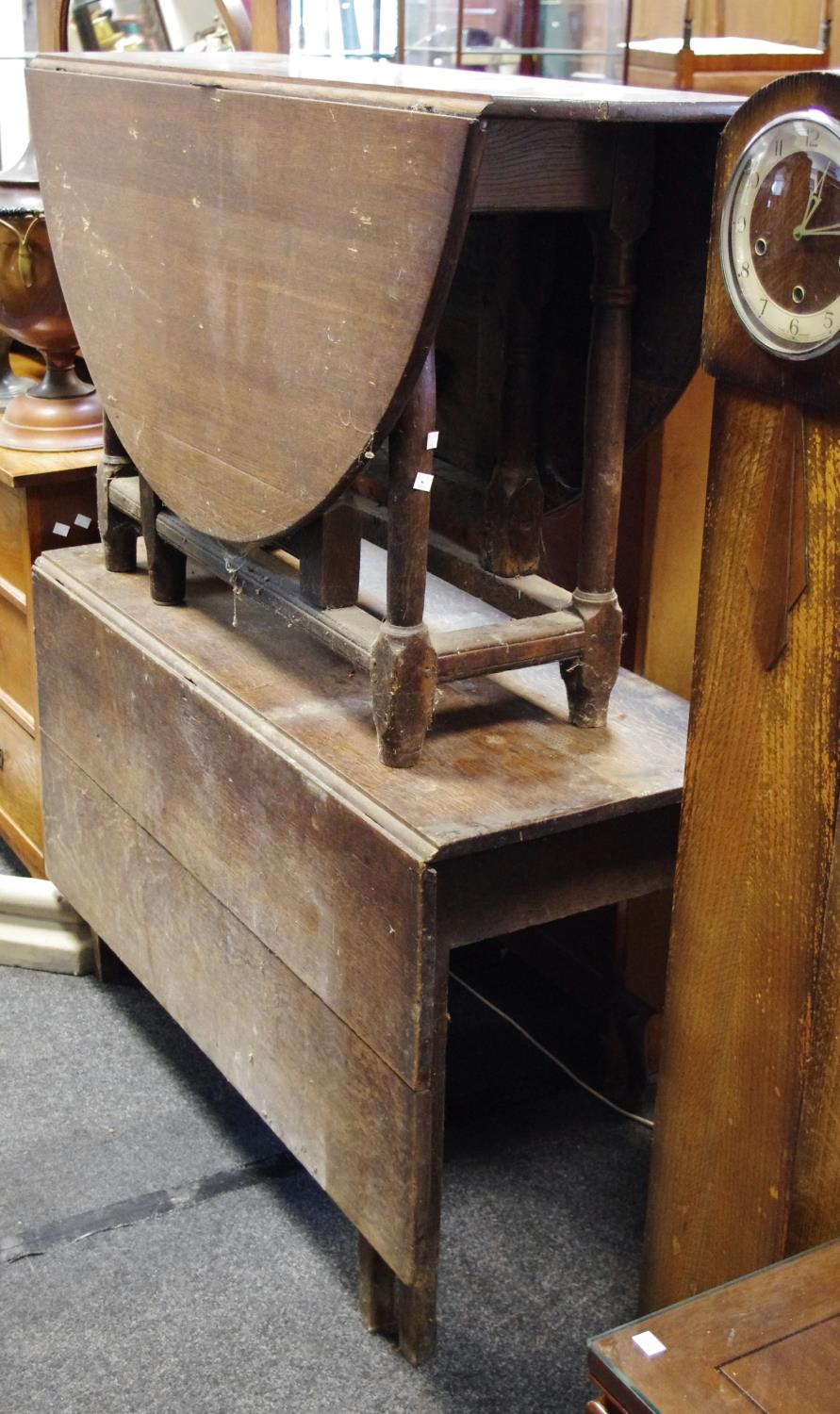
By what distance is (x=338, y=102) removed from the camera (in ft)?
4.27

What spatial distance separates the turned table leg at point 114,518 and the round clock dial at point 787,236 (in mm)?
1039

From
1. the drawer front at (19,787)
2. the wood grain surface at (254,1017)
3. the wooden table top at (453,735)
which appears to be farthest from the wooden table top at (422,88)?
the drawer front at (19,787)

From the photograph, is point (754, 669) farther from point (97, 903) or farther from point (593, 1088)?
point (97, 903)

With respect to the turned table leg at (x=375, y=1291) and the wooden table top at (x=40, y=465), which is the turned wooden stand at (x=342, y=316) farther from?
the turned table leg at (x=375, y=1291)

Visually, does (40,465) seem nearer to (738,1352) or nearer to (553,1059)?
(553,1059)

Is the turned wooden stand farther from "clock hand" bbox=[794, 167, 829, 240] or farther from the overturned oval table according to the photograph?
"clock hand" bbox=[794, 167, 829, 240]

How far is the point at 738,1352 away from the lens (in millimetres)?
1000

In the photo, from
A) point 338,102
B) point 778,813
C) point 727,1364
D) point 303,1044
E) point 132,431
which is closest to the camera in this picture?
point 727,1364

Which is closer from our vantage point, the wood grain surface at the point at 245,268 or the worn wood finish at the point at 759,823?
the worn wood finish at the point at 759,823

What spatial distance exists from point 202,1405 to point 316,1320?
0.16m

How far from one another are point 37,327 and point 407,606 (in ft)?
3.71

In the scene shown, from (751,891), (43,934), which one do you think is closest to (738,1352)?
(751,891)

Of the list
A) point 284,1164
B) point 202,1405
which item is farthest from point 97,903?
point 202,1405

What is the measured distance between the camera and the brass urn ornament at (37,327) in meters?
2.23
